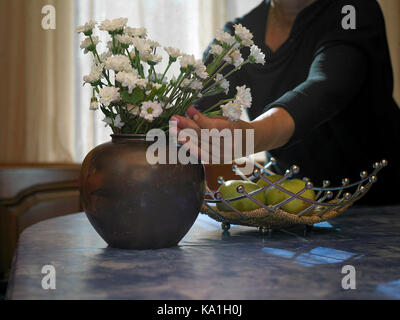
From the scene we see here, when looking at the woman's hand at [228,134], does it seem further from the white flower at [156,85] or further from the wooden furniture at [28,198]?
the wooden furniture at [28,198]

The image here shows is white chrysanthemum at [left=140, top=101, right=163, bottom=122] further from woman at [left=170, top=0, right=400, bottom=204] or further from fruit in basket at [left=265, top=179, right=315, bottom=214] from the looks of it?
woman at [left=170, top=0, right=400, bottom=204]

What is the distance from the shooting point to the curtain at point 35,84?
254 centimetres

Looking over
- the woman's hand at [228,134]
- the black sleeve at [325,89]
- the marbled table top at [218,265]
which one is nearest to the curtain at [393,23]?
the black sleeve at [325,89]

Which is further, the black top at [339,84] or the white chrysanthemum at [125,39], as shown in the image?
the black top at [339,84]

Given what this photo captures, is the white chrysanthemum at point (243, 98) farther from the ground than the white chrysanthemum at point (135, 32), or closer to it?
closer to it

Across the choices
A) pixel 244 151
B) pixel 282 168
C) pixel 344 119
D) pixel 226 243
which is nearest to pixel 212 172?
pixel 282 168

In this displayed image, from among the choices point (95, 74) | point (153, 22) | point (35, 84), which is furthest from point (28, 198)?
point (95, 74)

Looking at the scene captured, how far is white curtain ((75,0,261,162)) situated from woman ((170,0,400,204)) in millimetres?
1140

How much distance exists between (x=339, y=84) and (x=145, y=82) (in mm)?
696

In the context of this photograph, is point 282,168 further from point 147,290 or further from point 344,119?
point 147,290

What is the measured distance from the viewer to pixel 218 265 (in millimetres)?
645

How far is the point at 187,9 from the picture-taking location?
277 centimetres

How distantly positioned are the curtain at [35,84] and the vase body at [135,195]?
77.0 inches

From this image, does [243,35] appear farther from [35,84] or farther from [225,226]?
[35,84]
